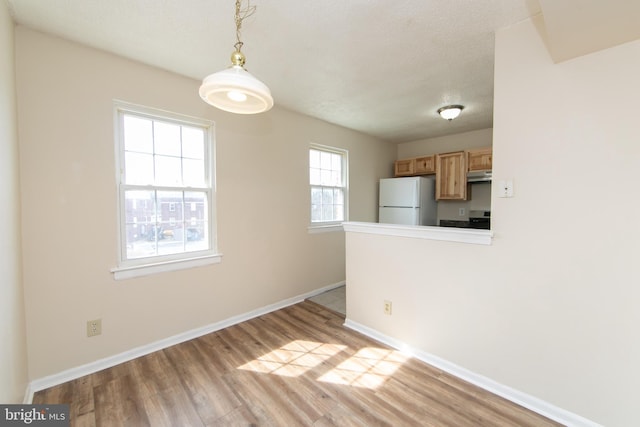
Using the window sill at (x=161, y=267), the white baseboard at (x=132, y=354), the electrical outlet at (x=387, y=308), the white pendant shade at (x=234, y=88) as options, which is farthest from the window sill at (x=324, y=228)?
the white pendant shade at (x=234, y=88)

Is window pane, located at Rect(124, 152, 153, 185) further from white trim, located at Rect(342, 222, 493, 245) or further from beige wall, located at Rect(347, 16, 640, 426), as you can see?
beige wall, located at Rect(347, 16, 640, 426)

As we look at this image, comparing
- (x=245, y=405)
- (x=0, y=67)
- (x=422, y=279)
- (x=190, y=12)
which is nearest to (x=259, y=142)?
(x=190, y=12)

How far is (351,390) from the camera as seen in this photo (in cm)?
187

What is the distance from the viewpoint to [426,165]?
4453 millimetres

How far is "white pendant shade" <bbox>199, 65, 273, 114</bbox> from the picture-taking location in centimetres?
113

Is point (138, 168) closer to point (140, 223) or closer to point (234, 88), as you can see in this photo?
point (140, 223)

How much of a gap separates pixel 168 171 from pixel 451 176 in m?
3.86

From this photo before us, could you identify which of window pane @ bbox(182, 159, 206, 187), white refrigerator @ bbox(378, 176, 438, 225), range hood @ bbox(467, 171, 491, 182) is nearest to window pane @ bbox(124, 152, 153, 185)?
window pane @ bbox(182, 159, 206, 187)

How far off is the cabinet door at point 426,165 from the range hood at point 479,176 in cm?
58

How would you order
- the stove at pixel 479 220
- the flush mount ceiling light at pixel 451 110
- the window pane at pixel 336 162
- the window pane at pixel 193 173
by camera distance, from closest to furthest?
1. the window pane at pixel 193 173
2. the flush mount ceiling light at pixel 451 110
3. the stove at pixel 479 220
4. the window pane at pixel 336 162

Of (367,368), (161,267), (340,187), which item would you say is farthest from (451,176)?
(161,267)

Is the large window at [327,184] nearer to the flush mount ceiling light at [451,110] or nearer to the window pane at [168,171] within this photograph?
the flush mount ceiling light at [451,110]

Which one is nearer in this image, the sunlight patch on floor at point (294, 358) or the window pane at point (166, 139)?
A: the sunlight patch on floor at point (294, 358)

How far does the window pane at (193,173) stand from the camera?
256 centimetres
